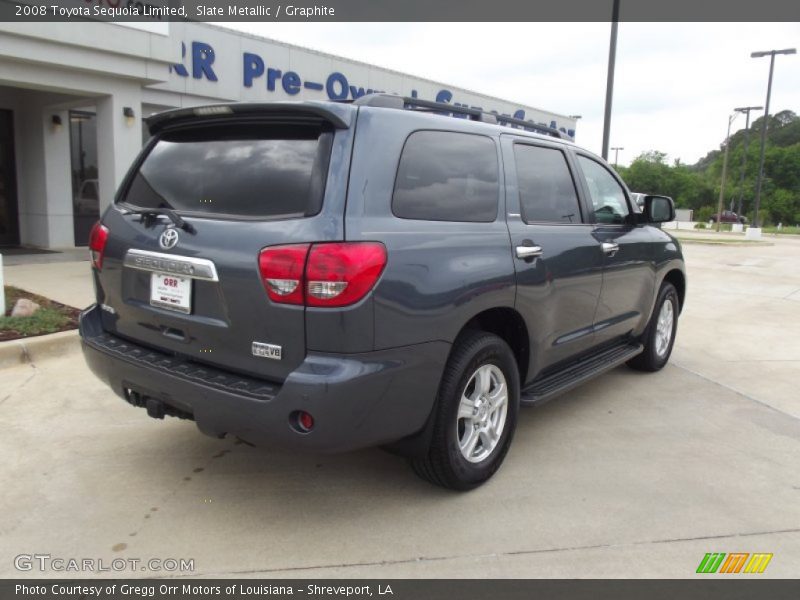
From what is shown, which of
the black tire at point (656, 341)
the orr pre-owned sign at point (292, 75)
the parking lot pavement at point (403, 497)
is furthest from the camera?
the orr pre-owned sign at point (292, 75)

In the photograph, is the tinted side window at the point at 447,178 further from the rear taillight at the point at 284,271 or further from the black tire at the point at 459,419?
the black tire at the point at 459,419

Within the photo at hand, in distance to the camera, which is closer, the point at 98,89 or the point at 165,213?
the point at 165,213

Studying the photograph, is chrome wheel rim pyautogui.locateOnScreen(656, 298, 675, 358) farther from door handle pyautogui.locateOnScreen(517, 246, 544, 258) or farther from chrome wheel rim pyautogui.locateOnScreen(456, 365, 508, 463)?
chrome wheel rim pyautogui.locateOnScreen(456, 365, 508, 463)

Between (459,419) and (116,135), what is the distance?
8560 millimetres

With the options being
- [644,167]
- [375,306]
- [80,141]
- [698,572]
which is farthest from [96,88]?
[644,167]

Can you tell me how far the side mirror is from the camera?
4781 mm

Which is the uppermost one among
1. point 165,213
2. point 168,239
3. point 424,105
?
point 424,105

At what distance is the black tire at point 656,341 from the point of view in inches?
209

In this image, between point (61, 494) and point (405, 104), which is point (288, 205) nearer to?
point (405, 104)

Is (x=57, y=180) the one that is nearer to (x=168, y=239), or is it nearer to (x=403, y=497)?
(x=168, y=239)

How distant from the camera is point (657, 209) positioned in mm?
4852

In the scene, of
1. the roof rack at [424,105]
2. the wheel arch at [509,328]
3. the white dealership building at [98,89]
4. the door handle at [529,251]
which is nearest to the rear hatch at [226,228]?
the roof rack at [424,105]

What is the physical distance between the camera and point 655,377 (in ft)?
17.9

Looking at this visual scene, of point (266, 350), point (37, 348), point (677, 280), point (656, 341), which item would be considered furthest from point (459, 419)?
point (37, 348)
